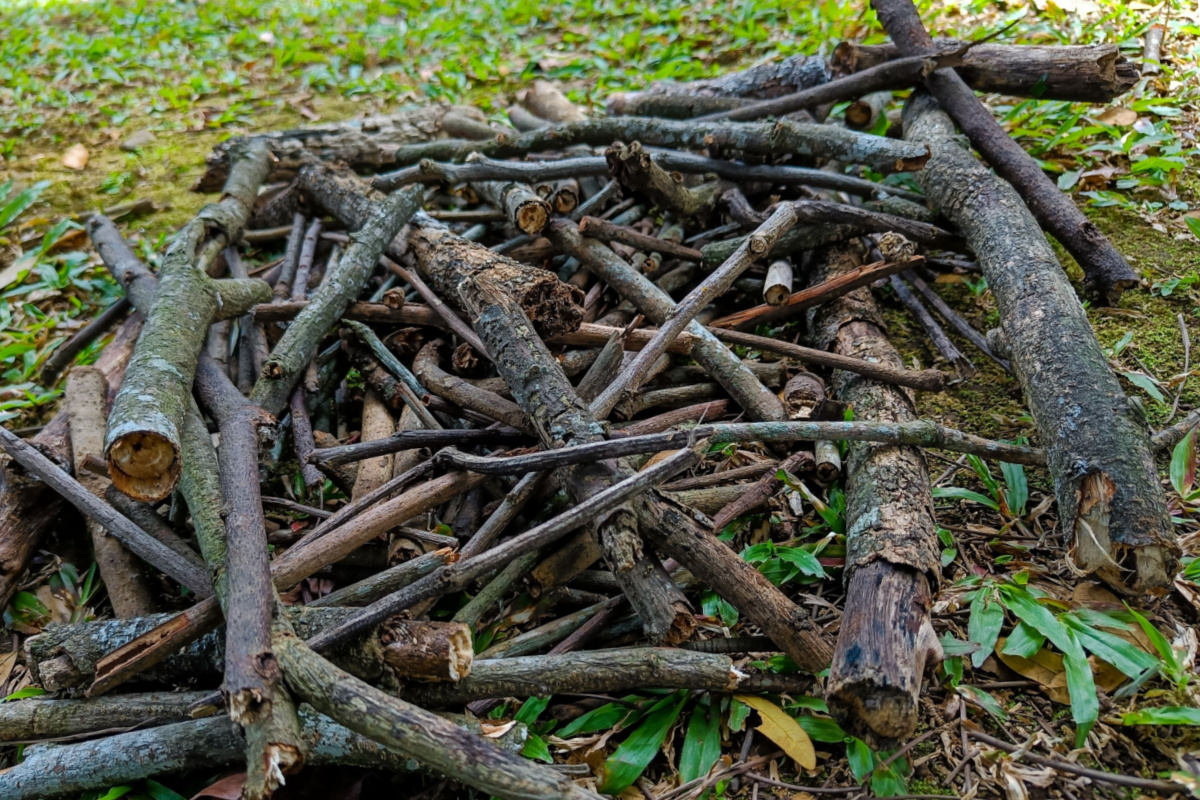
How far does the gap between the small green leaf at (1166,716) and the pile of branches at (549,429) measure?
382 mm

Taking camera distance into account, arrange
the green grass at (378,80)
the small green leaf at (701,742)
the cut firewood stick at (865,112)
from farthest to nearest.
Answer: the cut firewood stick at (865,112) → the green grass at (378,80) → the small green leaf at (701,742)

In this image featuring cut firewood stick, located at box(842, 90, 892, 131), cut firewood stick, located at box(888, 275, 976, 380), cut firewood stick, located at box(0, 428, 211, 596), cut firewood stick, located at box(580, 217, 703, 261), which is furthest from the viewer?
cut firewood stick, located at box(842, 90, 892, 131)

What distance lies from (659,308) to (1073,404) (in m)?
1.58

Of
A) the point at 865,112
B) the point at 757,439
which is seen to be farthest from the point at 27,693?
the point at 865,112

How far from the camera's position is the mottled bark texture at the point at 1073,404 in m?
2.27

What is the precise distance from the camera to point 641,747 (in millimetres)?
2215

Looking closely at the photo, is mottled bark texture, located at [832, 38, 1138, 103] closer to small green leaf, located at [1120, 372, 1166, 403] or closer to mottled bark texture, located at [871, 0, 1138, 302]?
mottled bark texture, located at [871, 0, 1138, 302]

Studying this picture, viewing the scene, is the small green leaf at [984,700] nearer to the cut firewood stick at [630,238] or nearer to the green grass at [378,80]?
the green grass at [378,80]

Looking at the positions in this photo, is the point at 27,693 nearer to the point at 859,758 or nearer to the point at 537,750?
the point at 537,750

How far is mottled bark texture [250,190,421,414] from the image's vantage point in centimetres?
312

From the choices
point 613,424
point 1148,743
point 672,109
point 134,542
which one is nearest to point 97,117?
point 672,109

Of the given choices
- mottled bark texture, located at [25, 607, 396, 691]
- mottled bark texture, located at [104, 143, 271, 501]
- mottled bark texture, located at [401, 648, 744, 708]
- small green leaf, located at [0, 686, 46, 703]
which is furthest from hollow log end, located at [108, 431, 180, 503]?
mottled bark texture, located at [401, 648, 744, 708]

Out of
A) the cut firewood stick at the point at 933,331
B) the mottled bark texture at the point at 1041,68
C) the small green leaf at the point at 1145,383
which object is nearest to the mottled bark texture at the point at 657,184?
the cut firewood stick at the point at 933,331

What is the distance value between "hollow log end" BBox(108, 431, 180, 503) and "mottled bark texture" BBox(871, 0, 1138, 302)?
3717mm
